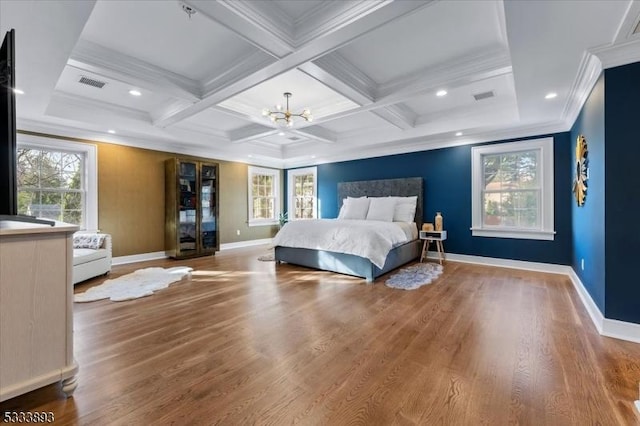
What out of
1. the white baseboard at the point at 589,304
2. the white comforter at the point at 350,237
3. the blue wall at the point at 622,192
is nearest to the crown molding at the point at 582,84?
the blue wall at the point at 622,192

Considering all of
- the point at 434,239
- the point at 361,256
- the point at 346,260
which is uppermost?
the point at 434,239

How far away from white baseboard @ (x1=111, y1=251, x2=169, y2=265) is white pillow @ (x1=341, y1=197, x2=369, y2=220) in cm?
397

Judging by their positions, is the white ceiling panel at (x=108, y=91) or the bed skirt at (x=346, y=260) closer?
the white ceiling panel at (x=108, y=91)

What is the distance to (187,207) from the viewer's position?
600cm

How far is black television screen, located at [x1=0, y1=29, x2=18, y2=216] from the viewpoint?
5.44ft

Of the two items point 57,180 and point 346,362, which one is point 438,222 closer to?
point 346,362

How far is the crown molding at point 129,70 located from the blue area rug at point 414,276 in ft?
12.2

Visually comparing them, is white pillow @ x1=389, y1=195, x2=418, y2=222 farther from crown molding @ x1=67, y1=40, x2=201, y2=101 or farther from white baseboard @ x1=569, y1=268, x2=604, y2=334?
crown molding @ x1=67, y1=40, x2=201, y2=101

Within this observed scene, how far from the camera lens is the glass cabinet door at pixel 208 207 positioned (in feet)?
20.5

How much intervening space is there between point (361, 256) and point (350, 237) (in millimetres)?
357

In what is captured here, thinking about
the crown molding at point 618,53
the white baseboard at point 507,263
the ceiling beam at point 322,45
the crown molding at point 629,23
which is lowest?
the white baseboard at point 507,263

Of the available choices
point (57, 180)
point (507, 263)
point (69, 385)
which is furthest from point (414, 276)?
point (57, 180)

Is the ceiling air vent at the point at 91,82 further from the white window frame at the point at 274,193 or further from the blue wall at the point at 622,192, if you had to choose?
the blue wall at the point at 622,192

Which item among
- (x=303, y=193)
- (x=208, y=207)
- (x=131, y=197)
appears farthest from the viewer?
(x=303, y=193)
